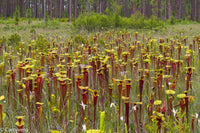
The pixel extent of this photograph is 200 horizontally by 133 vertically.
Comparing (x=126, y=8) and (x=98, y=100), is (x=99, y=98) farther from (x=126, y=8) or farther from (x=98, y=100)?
(x=126, y=8)

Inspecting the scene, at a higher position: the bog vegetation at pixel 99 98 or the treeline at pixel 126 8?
the treeline at pixel 126 8

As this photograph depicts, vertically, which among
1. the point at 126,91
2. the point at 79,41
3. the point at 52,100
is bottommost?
the point at 52,100

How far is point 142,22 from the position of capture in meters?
14.2

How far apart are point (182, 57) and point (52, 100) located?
11.9 feet

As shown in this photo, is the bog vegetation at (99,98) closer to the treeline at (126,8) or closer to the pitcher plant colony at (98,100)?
the pitcher plant colony at (98,100)

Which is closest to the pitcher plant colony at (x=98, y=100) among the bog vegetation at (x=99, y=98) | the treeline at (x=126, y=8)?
the bog vegetation at (x=99, y=98)

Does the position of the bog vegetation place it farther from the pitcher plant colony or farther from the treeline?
the treeline

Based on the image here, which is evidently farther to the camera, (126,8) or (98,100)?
(126,8)

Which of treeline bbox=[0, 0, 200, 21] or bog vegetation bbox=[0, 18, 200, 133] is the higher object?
treeline bbox=[0, 0, 200, 21]

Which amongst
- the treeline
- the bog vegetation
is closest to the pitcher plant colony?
the bog vegetation

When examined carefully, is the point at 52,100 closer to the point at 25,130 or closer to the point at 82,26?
the point at 25,130

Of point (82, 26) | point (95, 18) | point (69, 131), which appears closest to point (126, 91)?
point (69, 131)

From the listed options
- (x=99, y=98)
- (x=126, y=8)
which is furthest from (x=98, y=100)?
(x=126, y=8)

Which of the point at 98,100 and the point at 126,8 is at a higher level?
the point at 126,8
